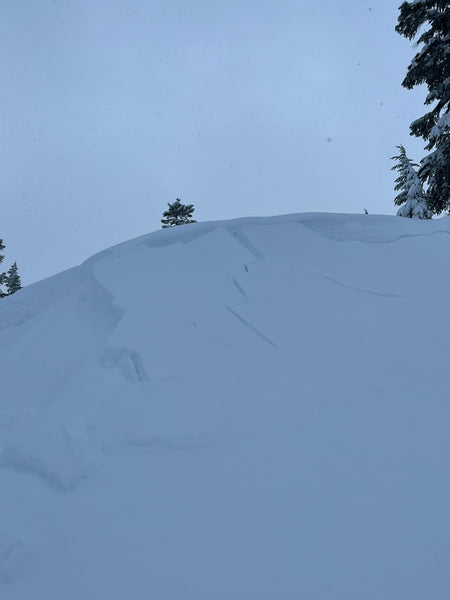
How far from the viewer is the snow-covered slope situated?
159 centimetres

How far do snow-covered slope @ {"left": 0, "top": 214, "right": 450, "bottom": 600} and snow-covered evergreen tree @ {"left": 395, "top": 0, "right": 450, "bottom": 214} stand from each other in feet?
19.4

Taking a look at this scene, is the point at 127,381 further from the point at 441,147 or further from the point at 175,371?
the point at 441,147

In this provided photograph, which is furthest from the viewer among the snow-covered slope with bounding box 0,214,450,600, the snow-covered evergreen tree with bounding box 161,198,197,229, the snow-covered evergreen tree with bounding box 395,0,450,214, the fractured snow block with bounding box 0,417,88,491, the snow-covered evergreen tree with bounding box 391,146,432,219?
the snow-covered evergreen tree with bounding box 161,198,197,229

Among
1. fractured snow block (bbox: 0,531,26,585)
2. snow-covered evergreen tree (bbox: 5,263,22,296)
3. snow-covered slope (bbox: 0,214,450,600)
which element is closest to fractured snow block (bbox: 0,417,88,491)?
snow-covered slope (bbox: 0,214,450,600)

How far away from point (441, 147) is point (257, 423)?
9108 millimetres

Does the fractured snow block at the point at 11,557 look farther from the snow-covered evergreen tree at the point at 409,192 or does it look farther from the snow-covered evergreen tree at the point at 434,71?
the snow-covered evergreen tree at the point at 409,192

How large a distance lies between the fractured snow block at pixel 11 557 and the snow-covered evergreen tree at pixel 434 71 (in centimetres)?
1000

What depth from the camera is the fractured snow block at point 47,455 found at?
2059 mm

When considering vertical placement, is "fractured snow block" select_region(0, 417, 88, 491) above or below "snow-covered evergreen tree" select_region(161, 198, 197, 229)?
below

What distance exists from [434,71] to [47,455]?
1136 centimetres

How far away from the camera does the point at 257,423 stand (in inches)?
92.0

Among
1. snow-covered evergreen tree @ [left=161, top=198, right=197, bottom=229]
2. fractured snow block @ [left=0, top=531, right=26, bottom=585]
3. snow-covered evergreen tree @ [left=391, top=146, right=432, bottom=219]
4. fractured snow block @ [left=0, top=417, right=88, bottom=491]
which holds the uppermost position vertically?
snow-covered evergreen tree @ [left=161, top=198, right=197, bottom=229]

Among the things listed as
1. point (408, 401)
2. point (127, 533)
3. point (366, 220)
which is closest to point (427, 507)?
point (408, 401)

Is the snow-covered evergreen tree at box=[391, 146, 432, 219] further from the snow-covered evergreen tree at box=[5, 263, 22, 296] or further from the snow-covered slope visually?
the snow-covered evergreen tree at box=[5, 263, 22, 296]
